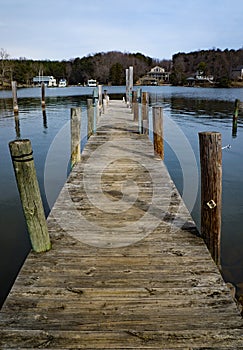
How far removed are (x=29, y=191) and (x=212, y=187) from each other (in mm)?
2245

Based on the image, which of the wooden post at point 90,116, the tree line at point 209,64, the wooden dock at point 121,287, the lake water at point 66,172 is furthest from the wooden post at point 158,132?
the tree line at point 209,64

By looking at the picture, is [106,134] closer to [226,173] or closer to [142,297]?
[226,173]

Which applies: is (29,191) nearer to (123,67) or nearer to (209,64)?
(123,67)

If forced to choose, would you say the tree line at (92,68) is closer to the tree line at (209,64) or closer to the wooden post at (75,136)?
the tree line at (209,64)

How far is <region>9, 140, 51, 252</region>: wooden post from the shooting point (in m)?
3.01

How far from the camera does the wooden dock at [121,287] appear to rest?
2.31m

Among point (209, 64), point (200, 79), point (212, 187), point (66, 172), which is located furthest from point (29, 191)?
point (209, 64)

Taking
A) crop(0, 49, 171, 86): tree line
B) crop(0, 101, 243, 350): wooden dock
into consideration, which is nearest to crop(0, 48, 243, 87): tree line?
crop(0, 49, 171, 86): tree line

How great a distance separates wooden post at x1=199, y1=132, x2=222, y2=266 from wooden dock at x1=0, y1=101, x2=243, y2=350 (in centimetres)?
21

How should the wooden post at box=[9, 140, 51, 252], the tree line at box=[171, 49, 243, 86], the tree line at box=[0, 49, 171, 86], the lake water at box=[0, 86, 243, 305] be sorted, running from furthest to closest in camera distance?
the tree line at box=[171, 49, 243, 86], the tree line at box=[0, 49, 171, 86], the lake water at box=[0, 86, 243, 305], the wooden post at box=[9, 140, 51, 252]

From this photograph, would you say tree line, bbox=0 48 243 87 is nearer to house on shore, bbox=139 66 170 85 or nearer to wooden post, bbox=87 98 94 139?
house on shore, bbox=139 66 170 85

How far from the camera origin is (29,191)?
3.21m

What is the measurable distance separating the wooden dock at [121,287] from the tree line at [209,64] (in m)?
111

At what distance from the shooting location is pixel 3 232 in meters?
7.02
